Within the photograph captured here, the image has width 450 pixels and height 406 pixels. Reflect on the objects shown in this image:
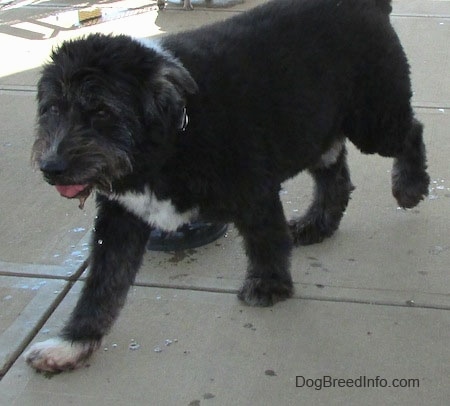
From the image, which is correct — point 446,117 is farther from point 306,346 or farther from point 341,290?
point 306,346

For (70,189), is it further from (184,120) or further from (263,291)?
(263,291)

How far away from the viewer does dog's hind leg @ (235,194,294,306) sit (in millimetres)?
3359

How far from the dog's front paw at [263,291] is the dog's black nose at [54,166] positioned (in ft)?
3.86

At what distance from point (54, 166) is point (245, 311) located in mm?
1231

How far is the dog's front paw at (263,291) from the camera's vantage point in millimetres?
3484

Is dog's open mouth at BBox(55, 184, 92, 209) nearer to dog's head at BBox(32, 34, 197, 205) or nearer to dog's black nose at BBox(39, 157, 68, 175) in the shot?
dog's head at BBox(32, 34, 197, 205)

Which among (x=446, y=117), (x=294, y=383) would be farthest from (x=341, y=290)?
(x=446, y=117)

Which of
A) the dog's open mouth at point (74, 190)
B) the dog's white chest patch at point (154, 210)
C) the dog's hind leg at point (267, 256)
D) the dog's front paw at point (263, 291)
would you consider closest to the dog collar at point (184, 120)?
the dog's white chest patch at point (154, 210)

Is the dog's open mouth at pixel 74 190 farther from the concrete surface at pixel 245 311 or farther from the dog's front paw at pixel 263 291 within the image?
the dog's front paw at pixel 263 291

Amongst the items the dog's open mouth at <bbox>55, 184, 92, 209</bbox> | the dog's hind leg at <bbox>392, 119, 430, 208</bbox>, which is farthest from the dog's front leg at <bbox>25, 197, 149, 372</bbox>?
the dog's hind leg at <bbox>392, 119, 430, 208</bbox>

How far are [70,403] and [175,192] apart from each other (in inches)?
35.0

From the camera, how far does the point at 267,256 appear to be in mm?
3467

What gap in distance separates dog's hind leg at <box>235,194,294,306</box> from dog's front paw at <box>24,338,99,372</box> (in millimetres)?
779

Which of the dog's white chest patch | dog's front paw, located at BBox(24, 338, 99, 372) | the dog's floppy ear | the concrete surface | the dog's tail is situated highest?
the dog's floppy ear
